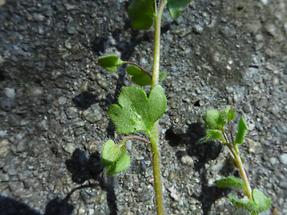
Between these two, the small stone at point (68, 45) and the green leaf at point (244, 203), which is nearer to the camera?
the green leaf at point (244, 203)

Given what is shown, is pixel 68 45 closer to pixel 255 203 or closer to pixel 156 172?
pixel 156 172

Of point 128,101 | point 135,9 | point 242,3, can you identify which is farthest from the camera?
point 242,3

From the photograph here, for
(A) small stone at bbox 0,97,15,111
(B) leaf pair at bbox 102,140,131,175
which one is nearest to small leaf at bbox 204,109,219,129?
(B) leaf pair at bbox 102,140,131,175

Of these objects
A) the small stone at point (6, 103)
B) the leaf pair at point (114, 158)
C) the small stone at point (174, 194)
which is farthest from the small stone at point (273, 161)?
the small stone at point (6, 103)

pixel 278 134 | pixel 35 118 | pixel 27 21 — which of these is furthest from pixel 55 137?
pixel 278 134

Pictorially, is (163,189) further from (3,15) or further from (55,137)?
(3,15)

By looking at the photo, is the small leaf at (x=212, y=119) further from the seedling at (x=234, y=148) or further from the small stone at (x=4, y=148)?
the small stone at (x=4, y=148)
